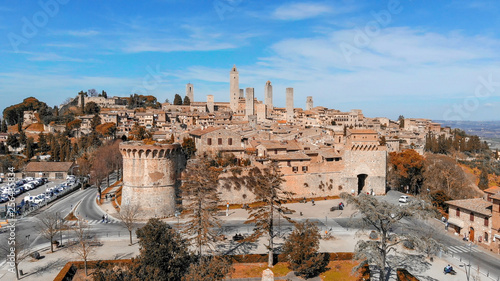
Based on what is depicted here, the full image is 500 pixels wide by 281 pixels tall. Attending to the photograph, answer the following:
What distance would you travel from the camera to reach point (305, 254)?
73.0 feet

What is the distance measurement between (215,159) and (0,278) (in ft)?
95.1

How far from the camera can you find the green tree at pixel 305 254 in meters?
22.1

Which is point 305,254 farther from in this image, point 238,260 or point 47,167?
point 47,167

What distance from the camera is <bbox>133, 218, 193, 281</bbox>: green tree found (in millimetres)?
17884

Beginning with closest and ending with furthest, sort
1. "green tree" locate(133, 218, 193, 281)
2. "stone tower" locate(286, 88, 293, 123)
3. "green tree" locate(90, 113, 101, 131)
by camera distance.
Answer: "green tree" locate(133, 218, 193, 281) < "green tree" locate(90, 113, 101, 131) < "stone tower" locate(286, 88, 293, 123)

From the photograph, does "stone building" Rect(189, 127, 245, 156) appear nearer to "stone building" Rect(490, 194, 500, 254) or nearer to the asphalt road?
the asphalt road

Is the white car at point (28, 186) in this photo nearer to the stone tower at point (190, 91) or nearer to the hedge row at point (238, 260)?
the hedge row at point (238, 260)

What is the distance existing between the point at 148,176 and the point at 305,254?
17734mm

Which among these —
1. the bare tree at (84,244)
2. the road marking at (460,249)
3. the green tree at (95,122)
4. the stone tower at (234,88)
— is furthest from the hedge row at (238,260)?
the stone tower at (234,88)

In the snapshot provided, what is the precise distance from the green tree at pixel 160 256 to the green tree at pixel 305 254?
7024mm

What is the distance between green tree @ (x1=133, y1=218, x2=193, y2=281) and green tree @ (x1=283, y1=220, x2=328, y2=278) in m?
7.02

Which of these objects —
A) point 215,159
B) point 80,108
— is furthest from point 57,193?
point 80,108

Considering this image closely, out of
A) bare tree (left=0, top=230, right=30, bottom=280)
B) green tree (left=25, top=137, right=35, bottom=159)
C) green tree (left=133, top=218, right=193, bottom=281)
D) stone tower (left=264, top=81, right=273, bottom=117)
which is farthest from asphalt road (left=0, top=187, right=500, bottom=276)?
stone tower (left=264, top=81, right=273, bottom=117)

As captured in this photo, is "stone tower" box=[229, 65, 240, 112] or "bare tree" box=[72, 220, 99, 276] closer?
"bare tree" box=[72, 220, 99, 276]
